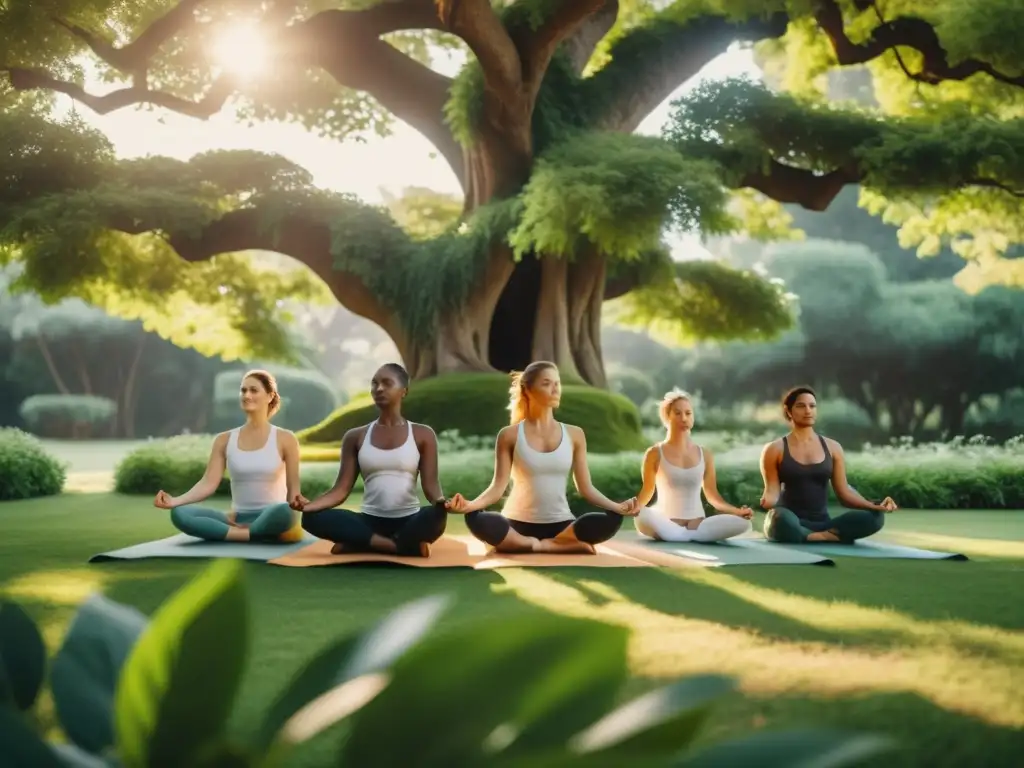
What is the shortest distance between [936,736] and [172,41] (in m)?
16.1

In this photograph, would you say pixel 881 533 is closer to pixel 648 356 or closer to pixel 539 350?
pixel 539 350

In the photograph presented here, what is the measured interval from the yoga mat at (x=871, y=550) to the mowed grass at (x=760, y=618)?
0.59ft

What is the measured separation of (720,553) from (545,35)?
27.2ft

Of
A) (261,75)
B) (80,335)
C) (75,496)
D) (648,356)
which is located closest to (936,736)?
(75,496)

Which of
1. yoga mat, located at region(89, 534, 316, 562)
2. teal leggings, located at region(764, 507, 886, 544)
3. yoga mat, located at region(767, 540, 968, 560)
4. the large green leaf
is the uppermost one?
the large green leaf

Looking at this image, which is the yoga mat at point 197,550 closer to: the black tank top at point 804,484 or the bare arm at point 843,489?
the black tank top at point 804,484

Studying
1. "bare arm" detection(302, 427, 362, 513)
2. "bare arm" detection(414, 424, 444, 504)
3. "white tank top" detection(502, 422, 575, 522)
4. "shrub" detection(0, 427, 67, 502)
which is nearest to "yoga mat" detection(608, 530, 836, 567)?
"white tank top" detection(502, 422, 575, 522)

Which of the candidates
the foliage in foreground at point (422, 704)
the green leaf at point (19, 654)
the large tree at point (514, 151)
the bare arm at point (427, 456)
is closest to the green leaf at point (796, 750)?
the foliage in foreground at point (422, 704)

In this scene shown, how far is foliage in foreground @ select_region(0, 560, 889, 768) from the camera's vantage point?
49cm

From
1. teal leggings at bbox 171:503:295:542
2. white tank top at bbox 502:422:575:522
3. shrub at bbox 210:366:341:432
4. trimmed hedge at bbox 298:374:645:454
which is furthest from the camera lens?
shrub at bbox 210:366:341:432

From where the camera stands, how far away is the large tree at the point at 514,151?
12.0m

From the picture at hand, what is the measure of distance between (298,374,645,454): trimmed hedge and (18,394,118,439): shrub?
19.1 m

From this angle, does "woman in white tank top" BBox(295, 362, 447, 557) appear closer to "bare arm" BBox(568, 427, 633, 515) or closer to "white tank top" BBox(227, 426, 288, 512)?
"white tank top" BBox(227, 426, 288, 512)

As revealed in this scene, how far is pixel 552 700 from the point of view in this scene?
1.72ft
